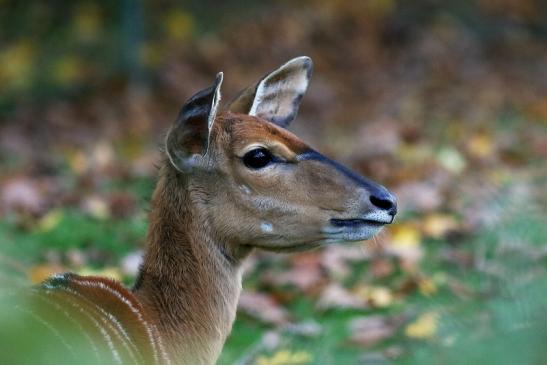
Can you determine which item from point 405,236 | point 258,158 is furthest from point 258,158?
point 405,236

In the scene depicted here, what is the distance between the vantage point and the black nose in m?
4.41

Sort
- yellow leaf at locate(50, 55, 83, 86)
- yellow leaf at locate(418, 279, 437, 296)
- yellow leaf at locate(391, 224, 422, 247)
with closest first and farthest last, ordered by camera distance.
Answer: yellow leaf at locate(418, 279, 437, 296) → yellow leaf at locate(391, 224, 422, 247) → yellow leaf at locate(50, 55, 83, 86)

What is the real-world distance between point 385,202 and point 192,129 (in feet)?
2.71

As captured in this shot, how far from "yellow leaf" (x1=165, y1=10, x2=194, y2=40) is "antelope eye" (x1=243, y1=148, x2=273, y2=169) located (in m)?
11.6

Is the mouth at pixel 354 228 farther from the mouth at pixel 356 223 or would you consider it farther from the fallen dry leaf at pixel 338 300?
the fallen dry leaf at pixel 338 300

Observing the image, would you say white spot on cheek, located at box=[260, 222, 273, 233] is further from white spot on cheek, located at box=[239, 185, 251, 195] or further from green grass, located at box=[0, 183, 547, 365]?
green grass, located at box=[0, 183, 547, 365]

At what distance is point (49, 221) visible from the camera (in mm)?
8477

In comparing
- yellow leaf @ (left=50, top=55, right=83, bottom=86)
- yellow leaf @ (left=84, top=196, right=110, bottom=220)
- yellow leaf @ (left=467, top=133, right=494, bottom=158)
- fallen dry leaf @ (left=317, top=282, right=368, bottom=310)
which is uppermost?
yellow leaf @ (left=50, top=55, right=83, bottom=86)

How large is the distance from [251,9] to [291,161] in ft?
40.9

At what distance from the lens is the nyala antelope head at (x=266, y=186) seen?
4.45 meters

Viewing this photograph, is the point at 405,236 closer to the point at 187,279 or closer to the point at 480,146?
the point at 480,146

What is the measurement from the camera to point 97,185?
10.2 m

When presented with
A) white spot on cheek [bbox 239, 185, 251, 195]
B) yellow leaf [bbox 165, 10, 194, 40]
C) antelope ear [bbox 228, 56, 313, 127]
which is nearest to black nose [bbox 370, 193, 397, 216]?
white spot on cheek [bbox 239, 185, 251, 195]

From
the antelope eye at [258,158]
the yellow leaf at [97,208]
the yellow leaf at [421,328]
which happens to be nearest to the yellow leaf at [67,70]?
the yellow leaf at [97,208]
